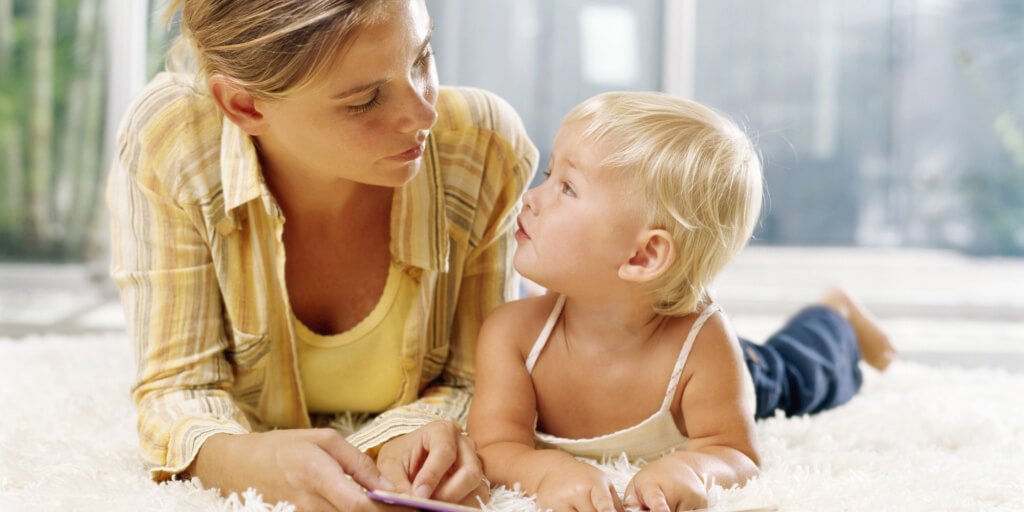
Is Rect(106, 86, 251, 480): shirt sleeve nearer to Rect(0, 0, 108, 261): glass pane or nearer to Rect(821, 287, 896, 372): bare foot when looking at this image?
Rect(821, 287, 896, 372): bare foot

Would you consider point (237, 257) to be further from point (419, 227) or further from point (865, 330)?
point (865, 330)

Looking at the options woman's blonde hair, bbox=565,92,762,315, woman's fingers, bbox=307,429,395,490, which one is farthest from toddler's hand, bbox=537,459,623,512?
woman's blonde hair, bbox=565,92,762,315

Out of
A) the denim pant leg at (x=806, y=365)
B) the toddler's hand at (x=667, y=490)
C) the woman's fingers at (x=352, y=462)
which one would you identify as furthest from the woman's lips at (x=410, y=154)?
the denim pant leg at (x=806, y=365)

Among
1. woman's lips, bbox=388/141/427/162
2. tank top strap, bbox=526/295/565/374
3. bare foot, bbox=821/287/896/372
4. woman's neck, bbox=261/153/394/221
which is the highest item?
woman's lips, bbox=388/141/427/162

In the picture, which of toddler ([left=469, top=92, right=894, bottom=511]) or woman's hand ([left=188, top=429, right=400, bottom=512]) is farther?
toddler ([left=469, top=92, right=894, bottom=511])

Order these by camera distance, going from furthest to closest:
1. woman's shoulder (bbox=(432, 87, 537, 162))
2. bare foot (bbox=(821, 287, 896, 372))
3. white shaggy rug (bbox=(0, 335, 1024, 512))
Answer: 1. bare foot (bbox=(821, 287, 896, 372))
2. woman's shoulder (bbox=(432, 87, 537, 162))
3. white shaggy rug (bbox=(0, 335, 1024, 512))

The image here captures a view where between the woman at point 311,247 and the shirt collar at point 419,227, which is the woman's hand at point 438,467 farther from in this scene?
the shirt collar at point 419,227

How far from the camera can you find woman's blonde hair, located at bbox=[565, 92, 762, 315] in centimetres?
131

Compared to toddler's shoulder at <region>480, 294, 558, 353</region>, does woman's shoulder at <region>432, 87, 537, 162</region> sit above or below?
above

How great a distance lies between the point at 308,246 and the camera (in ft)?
4.84

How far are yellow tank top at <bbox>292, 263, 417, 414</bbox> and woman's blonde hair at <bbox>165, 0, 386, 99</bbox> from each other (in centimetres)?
35

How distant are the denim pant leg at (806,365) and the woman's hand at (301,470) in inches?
30.9

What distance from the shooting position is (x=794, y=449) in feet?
4.86

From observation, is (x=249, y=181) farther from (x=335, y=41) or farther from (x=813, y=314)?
(x=813, y=314)
